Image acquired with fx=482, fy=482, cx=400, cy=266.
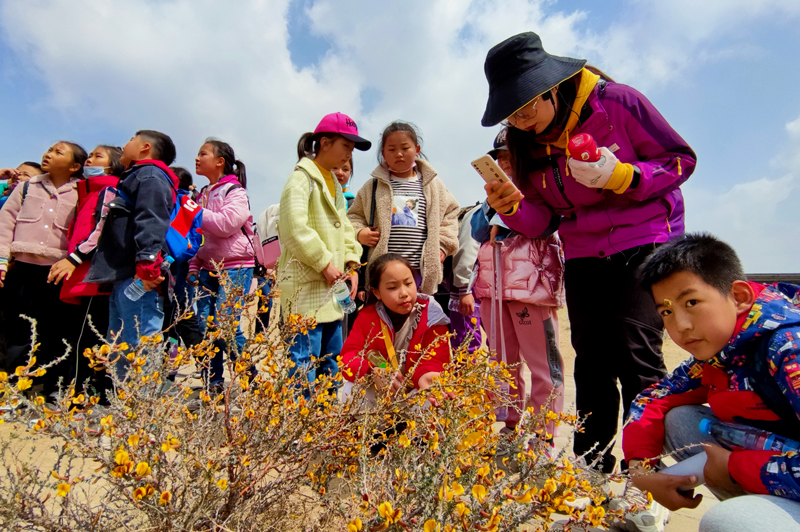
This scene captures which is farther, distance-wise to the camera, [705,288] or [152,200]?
[152,200]

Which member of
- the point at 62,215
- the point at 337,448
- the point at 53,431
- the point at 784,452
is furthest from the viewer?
the point at 62,215

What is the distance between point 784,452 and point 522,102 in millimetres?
1417

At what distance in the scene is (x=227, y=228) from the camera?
373cm

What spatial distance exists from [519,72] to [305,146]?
1.72 m

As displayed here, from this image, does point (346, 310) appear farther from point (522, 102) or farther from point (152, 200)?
point (522, 102)

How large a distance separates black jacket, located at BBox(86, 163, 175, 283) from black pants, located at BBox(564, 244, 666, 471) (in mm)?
2339

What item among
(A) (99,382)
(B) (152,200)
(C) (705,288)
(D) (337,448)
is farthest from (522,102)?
(A) (99,382)

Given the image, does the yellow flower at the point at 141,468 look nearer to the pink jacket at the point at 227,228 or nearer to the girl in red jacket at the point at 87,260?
the girl in red jacket at the point at 87,260

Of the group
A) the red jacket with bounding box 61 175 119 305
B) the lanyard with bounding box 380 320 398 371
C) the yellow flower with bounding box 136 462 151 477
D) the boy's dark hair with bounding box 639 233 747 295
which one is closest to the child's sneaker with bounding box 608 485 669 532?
the boy's dark hair with bounding box 639 233 747 295

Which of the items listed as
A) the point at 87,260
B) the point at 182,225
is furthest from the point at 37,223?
the point at 182,225

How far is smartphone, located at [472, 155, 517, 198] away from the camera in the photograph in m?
2.14

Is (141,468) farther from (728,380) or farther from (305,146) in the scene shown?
(305,146)

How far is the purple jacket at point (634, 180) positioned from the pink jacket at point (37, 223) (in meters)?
3.62

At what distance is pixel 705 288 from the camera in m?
1.46
